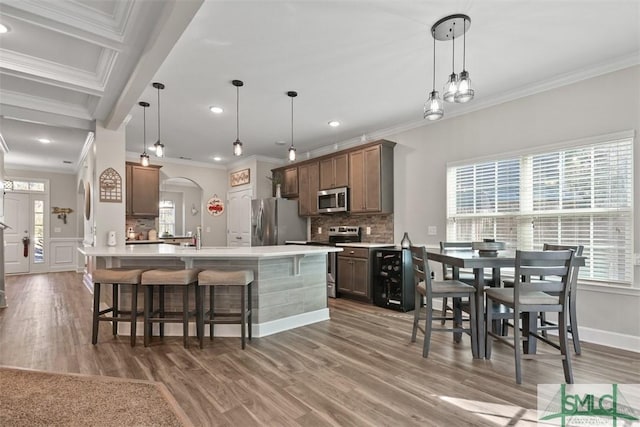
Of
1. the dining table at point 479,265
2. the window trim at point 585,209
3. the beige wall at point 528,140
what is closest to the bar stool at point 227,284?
the dining table at point 479,265

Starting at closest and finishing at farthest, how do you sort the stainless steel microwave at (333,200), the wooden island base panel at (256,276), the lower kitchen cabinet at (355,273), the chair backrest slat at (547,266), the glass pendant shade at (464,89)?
the glass pendant shade at (464,89), the chair backrest slat at (547,266), the wooden island base panel at (256,276), the lower kitchen cabinet at (355,273), the stainless steel microwave at (333,200)

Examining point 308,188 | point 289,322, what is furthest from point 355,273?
point 308,188

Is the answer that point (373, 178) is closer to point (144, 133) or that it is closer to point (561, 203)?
point (561, 203)

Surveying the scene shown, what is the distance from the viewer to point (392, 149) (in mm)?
5258

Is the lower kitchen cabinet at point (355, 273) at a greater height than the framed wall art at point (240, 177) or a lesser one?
lesser

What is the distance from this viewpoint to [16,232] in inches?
307

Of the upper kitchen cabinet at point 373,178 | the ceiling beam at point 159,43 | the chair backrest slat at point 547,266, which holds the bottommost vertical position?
the chair backrest slat at point 547,266

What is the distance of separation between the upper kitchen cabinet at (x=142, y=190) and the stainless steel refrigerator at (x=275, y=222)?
6.99ft

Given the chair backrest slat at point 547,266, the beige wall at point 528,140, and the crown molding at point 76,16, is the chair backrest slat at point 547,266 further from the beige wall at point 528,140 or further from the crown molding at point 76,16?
the crown molding at point 76,16

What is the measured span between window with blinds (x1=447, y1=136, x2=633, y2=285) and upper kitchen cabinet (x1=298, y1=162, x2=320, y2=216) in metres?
2.66

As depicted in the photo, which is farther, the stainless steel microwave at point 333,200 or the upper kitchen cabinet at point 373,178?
the stainless steel microwave at point 333,200

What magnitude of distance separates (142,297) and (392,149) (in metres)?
4.04

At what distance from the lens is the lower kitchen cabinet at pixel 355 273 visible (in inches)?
191

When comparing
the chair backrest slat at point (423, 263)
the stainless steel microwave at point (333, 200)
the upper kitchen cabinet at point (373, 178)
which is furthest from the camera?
the stainless steel microwave at point (333, 200)
